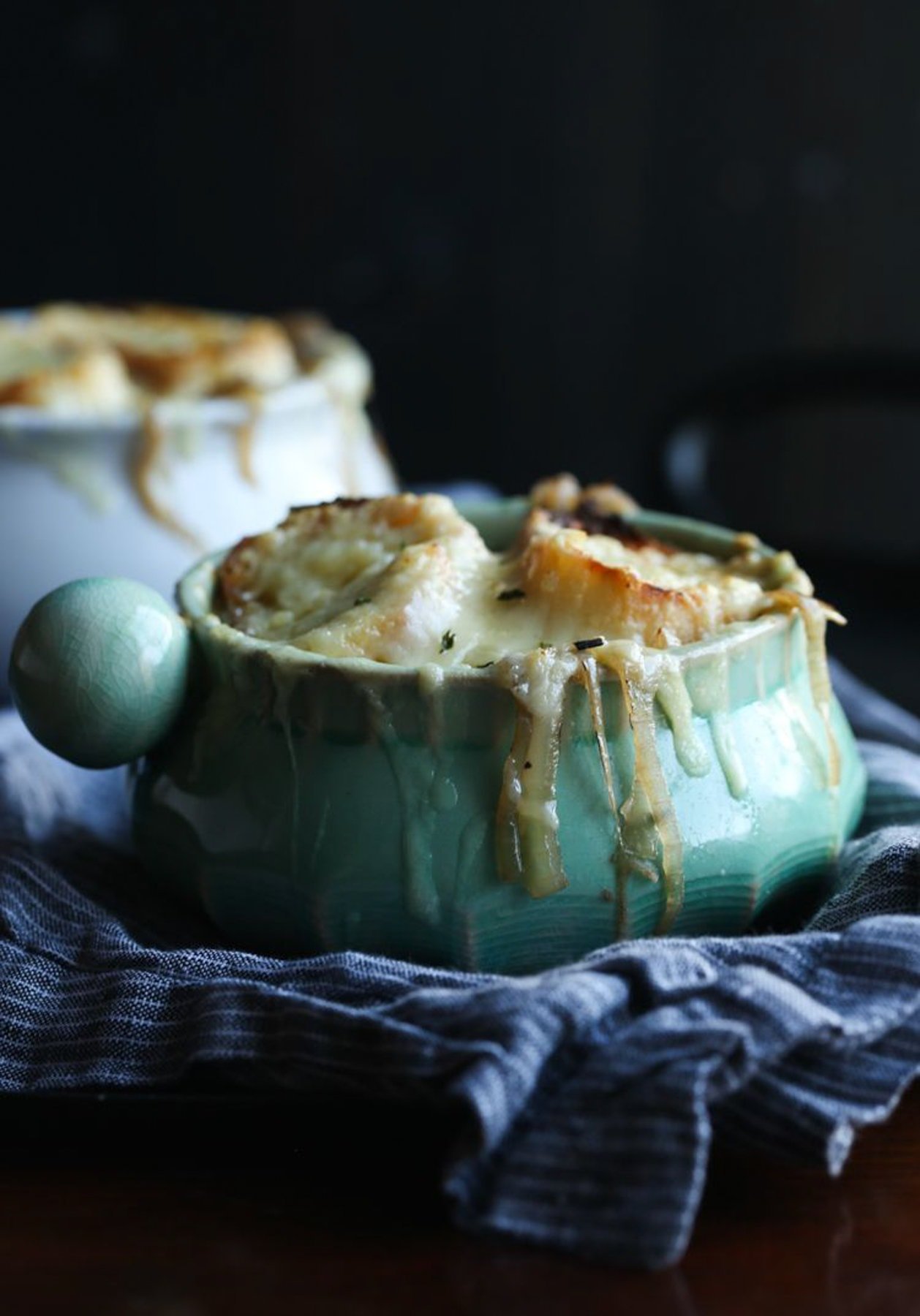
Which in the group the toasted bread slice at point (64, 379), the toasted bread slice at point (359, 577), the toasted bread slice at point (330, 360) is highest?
the toasted bread slice at point (359, 577)

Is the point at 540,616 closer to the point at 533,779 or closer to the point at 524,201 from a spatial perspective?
the point at 533,779

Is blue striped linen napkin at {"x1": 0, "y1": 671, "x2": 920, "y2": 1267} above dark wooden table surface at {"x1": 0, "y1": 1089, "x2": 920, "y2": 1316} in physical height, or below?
above

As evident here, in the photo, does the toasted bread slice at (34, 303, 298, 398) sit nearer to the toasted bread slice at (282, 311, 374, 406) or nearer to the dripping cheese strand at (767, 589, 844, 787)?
the toasted bread slice at (282, 311, 374, 406)

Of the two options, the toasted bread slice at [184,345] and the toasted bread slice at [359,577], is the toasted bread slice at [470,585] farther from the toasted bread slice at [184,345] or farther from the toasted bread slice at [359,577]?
the toasted bread slice at [184,345]

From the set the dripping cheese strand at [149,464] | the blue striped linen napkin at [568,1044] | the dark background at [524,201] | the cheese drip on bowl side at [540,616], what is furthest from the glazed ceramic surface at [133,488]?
the dark background at [524,201]

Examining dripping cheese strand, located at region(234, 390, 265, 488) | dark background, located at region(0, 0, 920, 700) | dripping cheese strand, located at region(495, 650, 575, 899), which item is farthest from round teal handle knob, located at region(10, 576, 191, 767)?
dark background, located at region(0, 0, 920, 700)

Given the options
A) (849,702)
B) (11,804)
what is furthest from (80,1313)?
(849,702)

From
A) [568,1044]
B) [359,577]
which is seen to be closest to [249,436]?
[359,577]
